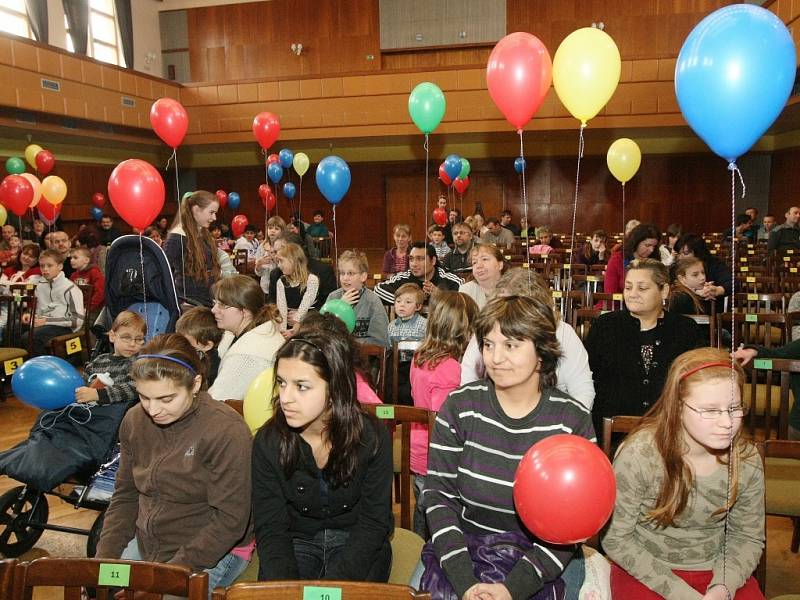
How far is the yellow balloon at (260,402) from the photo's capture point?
7.41 ft

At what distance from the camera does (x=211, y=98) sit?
13.5 m

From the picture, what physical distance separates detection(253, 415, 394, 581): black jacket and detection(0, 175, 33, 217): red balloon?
7.51 meters

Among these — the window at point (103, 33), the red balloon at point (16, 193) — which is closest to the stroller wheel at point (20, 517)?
the red balloon at point (16, 193)

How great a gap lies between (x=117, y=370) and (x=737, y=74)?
2.67 meters

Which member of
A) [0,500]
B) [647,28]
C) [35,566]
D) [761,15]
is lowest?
[0,500]

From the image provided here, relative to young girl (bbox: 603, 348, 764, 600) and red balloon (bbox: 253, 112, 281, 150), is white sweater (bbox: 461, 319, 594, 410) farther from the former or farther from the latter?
red balloon (bbox: 253, 112, 281, 150)

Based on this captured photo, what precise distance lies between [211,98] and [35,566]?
1350cm

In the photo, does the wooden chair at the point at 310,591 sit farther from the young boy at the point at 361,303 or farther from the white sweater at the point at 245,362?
the young boy at the point at 361,303

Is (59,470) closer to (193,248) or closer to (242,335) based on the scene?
(242,335)

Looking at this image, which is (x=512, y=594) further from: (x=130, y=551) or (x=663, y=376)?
(x=663, y=376)

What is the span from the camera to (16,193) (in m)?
7.73

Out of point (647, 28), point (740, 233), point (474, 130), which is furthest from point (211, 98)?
point (740, 233)

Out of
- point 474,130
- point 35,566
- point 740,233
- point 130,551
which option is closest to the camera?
point 35,566

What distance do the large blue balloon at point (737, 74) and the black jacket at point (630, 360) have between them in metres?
0.91
